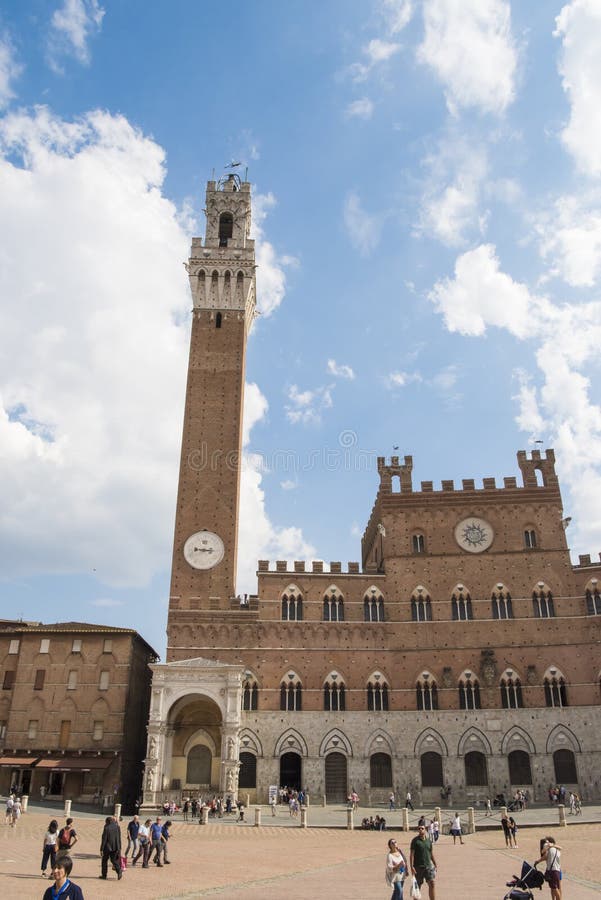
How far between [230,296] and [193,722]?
29.6 meters

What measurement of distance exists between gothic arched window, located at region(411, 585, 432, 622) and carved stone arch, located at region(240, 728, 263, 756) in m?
11.8

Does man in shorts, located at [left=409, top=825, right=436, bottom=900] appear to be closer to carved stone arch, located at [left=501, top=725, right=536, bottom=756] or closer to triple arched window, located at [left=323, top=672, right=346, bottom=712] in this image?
triple arched window, located at [left=323, top=672, right=346, bottom=712]

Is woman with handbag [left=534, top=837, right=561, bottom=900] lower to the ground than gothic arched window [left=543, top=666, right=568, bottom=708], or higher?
lower

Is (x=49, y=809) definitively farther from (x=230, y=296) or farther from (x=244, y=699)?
(x=230, y=296)

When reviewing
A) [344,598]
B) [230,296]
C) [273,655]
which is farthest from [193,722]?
[230,296]

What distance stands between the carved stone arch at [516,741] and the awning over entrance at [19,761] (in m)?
26.6

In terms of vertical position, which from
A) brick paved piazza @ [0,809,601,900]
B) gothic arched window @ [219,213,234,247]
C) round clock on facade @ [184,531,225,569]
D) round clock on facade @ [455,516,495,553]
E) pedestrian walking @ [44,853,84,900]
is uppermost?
gothic arched window @ [219,213,234,247]

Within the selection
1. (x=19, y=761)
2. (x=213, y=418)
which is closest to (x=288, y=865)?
(x=19, y=761)

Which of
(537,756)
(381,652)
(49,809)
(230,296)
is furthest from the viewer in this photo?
(230,296)

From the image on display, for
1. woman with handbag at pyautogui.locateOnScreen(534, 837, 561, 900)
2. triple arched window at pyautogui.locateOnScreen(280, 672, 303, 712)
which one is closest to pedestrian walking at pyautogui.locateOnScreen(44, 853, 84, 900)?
woman with handbag at pyautogui.locateOnScreen(534, 837, 561, 900)

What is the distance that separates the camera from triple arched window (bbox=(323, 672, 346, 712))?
40.7 metres

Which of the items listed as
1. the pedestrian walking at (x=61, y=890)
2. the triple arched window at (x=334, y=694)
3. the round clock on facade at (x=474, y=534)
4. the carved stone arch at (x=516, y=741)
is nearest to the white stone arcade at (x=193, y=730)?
the triple arched window at (x=334, y=694)

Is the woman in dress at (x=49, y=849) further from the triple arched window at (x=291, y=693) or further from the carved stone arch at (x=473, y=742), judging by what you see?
the carved stone arch at (x=473, y=742)

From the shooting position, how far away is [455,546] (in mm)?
44500
